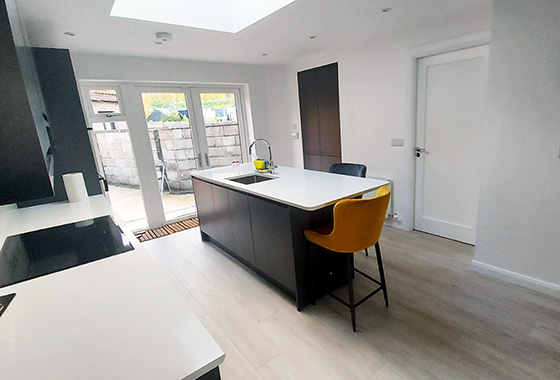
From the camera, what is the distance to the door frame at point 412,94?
8.84 ft

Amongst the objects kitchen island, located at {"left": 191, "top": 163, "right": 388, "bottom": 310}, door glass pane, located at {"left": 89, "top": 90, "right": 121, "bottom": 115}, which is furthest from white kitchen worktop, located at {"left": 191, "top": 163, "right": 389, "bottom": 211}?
door glass pane, located at {"left": 89, "top": 90, "right": 121, "bottom": 115}

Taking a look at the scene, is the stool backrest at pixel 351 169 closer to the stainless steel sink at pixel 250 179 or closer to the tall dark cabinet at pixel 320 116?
the stainless steel sink at pixel 250 179

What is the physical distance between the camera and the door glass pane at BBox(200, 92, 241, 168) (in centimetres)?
459

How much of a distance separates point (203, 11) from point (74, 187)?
2.00 m

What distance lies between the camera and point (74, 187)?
2.20m

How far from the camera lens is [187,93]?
14.1ft

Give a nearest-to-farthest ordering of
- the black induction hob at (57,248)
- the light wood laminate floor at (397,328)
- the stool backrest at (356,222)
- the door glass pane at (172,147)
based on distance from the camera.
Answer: the black induction hob at (57,248) → the light wood laminate floor at (397,328) → the stool backrest at (356,222) → the door glass pane at (172,147)

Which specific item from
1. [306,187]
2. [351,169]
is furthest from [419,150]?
[306,187]


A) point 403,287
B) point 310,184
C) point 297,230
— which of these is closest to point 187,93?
point 310,184

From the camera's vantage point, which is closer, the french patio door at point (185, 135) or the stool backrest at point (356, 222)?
the stool backrest at point (356, 222)

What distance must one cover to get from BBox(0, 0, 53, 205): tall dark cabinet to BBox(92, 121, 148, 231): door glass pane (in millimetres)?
3273

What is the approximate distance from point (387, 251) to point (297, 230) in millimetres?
1501

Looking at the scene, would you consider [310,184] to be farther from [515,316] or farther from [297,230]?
[515,316]

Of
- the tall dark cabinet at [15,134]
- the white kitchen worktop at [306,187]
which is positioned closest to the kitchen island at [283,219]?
the white kitchen worktop at [306,187]
